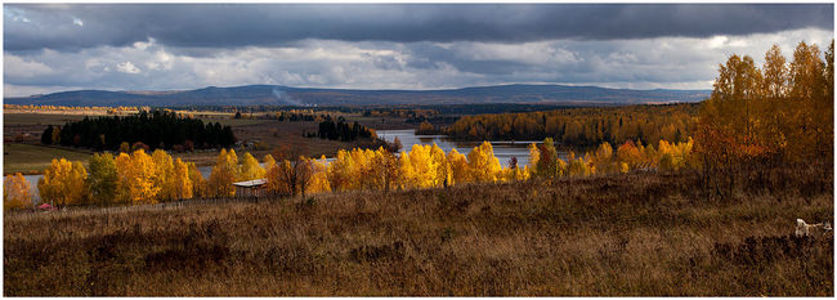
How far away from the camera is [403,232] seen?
568 inches

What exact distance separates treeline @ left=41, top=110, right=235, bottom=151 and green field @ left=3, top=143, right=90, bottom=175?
6849mm

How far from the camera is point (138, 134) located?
164750 mm

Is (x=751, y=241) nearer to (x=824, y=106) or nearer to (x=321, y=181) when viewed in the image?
(x=824, y=106)

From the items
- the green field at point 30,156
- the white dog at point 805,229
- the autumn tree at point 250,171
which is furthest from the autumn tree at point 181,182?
the white dog at point 805,229

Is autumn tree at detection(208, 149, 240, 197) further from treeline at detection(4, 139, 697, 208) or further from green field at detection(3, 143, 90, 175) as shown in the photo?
green field at detection(3, 143, 90, 175)

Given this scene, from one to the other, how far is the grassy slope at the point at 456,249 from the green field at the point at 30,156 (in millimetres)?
119251

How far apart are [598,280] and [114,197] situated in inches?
3577

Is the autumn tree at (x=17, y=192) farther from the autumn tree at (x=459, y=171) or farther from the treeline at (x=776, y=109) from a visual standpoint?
the treeline at (x=776, y=109)

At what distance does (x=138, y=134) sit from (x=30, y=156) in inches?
1277

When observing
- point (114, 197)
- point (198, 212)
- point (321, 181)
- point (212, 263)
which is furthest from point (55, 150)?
point (212, 263)

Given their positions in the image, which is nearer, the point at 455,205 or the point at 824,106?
the point at 455,205

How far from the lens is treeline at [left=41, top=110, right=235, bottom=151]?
525 feet

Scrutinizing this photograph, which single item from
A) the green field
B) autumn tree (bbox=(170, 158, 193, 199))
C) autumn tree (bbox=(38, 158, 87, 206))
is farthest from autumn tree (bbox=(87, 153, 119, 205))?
the green field

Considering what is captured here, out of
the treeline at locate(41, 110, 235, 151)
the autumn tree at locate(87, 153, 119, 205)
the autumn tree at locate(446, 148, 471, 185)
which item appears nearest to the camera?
the autumn tree at locate(87, 153, 119, 205)
